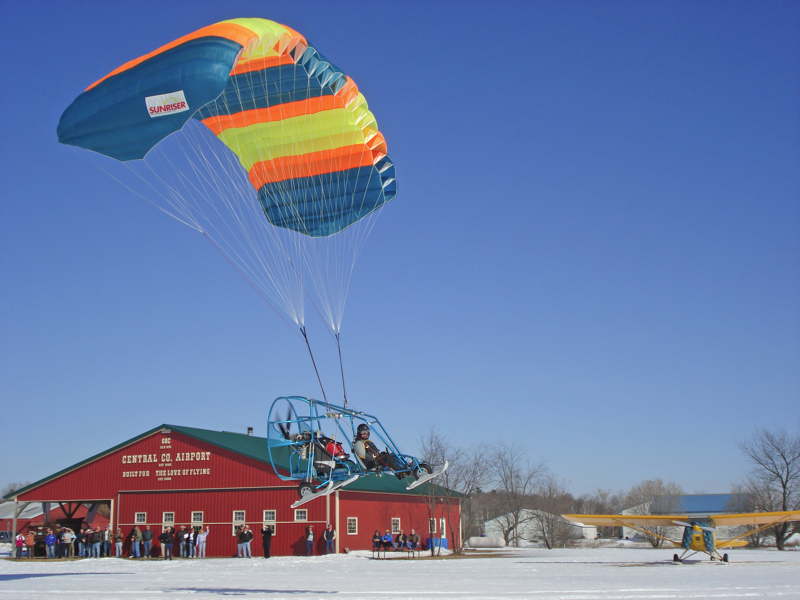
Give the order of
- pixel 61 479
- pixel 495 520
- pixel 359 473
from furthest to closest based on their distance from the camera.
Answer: pixel 495 520
pixel 61 479
pixel 359 473

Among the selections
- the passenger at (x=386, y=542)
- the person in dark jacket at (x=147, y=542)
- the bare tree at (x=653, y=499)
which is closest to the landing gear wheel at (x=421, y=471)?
the passenger at (x=386, y=542)

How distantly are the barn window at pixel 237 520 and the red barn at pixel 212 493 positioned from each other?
35 mm

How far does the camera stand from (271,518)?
2900 cm

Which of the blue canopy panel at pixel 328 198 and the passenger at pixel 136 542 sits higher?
the blue canopy panel at pixel 328 198

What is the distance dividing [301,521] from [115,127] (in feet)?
60.2

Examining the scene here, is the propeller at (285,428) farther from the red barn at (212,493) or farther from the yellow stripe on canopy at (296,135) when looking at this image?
the red barn at (212,493)

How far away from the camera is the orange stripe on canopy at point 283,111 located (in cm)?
1539

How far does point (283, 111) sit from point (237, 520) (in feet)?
59.8

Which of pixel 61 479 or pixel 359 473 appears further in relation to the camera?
pixel 61 479

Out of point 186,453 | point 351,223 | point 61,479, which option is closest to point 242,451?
point 186,453

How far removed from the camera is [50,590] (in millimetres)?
15414

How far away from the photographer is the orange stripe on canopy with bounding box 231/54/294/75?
49.0 feet

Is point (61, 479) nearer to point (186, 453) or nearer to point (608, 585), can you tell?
point (186, 453)

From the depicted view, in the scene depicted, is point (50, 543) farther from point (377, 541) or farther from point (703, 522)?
point (703, 522)
